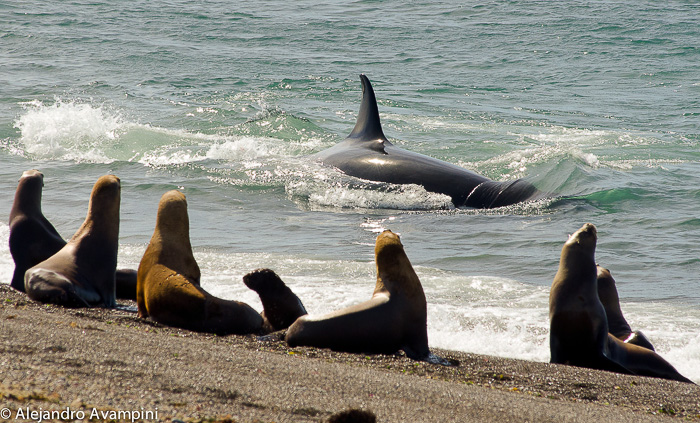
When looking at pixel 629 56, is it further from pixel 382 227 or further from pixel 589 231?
pixel 589 231

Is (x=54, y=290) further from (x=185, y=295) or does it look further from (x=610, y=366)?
(x=610, y=366)

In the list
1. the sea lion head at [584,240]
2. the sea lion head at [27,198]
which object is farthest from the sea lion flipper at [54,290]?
the sea lion head at [584,240]

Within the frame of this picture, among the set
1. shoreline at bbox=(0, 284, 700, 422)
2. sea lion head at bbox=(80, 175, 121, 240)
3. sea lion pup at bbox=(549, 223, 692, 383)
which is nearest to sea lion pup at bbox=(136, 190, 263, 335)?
shoreline at bbox=(0, 284, 700, 422)

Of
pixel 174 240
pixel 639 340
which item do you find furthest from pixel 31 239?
pixel 639 340

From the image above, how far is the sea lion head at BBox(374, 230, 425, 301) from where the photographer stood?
188 inches

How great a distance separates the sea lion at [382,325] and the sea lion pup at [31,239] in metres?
1.94

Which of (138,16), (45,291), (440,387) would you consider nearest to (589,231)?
(440,387)

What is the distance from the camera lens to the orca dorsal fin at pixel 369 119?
37.1 ft

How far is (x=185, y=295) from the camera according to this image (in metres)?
4.95

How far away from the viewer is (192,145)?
14555mm

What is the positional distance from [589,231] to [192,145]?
413 inches

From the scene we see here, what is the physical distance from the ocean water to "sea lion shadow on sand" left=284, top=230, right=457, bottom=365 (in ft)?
2.54

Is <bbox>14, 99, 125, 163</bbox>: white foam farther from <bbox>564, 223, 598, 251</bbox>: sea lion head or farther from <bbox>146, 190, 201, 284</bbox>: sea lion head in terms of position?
<bbox>564, 223, 598, 251</bbox>: sea lion head

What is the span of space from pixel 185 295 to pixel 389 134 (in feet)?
36.2
